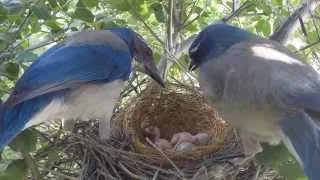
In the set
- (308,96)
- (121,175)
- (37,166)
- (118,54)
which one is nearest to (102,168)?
(121,175)

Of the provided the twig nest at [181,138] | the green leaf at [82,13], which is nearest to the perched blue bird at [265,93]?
the twig nest at [181,138]

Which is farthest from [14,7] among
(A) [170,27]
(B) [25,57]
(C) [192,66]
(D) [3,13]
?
(C) [192,66]

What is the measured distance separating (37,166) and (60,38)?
481 mm

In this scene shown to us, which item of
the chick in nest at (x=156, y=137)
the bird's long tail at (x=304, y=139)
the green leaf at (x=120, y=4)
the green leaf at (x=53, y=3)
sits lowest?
the chick in nest at (x=156, y=137)

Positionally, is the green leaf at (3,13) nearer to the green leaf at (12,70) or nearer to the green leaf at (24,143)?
the green leaf at (12,70)

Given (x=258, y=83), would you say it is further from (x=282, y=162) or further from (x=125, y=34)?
(x=125, y=34)

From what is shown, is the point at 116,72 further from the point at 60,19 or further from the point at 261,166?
the point at 261,166

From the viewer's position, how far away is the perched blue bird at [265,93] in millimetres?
1971

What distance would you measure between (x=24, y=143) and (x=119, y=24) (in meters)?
0.63

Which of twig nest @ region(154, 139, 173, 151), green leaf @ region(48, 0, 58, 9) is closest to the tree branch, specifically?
twig nest @ region(154, 139, 173, 151)

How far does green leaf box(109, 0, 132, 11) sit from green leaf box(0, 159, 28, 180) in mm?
551

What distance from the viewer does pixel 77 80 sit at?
7.64ft

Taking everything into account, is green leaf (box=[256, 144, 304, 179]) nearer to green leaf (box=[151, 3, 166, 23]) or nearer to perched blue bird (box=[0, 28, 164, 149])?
perched blue bird (box=[0, 28, 164, 149])

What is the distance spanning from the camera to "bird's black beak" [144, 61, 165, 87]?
8.53 ft
